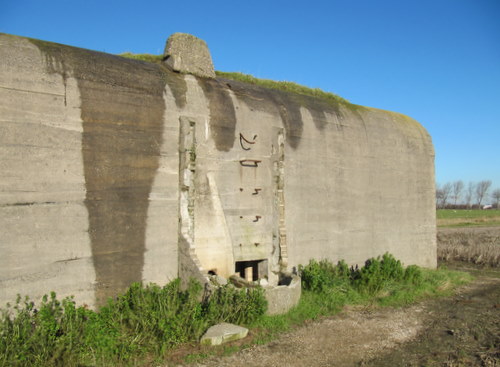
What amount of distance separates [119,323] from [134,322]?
25 centimetres

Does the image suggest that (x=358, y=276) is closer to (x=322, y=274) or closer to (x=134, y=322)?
(x=322, y=274)

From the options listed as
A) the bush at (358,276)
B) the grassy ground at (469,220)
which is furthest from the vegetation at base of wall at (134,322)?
the grassy ground at (469,220)

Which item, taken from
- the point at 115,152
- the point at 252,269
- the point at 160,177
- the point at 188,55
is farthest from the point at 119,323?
the point at 188,55

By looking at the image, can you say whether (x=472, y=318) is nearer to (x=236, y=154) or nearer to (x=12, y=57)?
(x=236, y=154)

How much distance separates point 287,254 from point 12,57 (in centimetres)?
672

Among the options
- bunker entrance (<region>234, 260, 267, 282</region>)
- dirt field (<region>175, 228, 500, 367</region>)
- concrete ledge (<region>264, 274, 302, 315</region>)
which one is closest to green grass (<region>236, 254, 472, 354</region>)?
concrete ledge (<region>264, 274, 302, 315</region>)

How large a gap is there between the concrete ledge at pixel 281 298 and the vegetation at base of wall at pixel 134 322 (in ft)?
0.43

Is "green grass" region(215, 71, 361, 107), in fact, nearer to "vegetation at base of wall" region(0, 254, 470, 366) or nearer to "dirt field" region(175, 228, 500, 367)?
"vegetation at base of wall" region(0, 254, 470, 366)

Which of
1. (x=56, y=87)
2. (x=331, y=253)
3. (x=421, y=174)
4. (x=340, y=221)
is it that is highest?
(x=56, y=87)

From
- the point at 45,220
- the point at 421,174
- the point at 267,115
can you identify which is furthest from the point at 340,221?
the point at 45,220

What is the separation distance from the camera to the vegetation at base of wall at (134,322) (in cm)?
505

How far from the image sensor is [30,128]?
6055mm

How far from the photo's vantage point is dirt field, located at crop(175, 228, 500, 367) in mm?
5793

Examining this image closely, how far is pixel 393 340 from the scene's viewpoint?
6766mm
